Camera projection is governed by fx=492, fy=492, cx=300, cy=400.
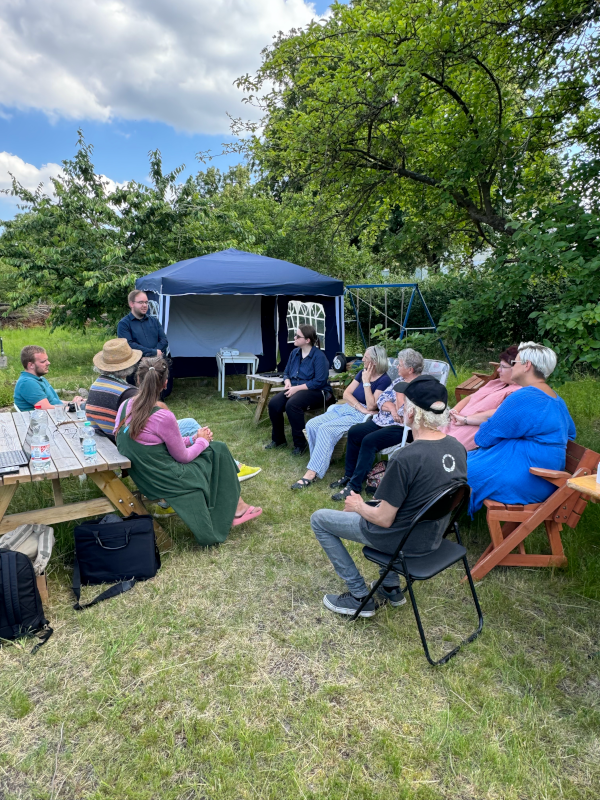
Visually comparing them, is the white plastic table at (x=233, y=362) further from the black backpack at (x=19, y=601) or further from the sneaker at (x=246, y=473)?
the black backpack at (x=19, y=601)

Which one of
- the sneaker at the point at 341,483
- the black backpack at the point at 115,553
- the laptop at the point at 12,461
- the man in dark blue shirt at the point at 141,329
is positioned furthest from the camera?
the man in dark blue shirt at the point at 141,329

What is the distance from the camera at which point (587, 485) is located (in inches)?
78.9

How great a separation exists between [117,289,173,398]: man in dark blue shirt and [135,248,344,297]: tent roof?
0.73 metres

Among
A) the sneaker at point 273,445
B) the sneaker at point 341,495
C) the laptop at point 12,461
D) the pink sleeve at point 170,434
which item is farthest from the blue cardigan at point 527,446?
the sneaker at point 273,445

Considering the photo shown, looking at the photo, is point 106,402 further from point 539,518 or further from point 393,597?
point 539,518

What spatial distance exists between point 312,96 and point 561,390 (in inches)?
200

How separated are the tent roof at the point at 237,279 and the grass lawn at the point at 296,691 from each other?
14.9 feet

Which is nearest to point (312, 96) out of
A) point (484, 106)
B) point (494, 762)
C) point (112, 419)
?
point (484, 106)

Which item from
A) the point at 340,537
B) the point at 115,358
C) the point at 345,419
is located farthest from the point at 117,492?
the point at 345,419

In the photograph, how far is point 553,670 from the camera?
205cm

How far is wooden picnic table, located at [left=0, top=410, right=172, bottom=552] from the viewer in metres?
2.53

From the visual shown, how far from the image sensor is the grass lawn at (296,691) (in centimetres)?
162

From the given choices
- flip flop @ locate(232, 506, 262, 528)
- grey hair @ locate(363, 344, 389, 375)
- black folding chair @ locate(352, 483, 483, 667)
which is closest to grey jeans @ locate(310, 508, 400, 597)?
black folding chair @ locate(352, 483, 483, 667)

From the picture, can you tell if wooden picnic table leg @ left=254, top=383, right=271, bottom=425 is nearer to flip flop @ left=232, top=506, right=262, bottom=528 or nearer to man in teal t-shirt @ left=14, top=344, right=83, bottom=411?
man in teal t-shirt @ left=14, top=344, right=83, bottom=411
